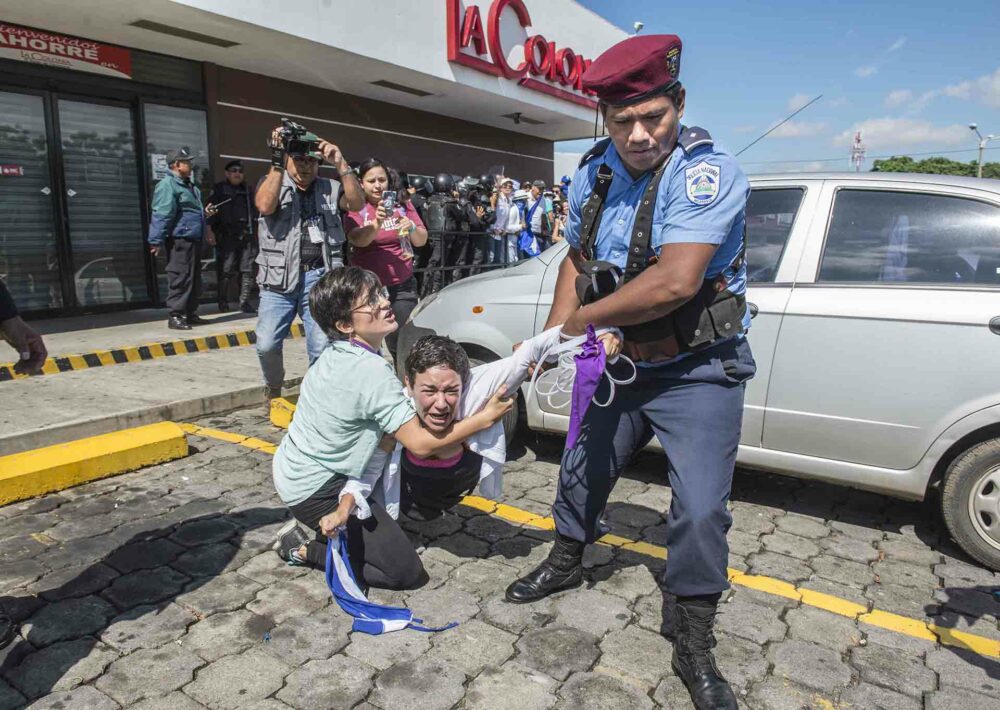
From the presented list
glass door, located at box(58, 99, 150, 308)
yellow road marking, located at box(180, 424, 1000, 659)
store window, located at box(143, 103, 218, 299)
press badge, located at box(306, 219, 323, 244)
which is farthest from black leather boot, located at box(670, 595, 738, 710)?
glass door, located at box(58, 99, 150, 308)

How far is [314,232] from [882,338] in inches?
129

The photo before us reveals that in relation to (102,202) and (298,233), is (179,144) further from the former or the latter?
(298,233)

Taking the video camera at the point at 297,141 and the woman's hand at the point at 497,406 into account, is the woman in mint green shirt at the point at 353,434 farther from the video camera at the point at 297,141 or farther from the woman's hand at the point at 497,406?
the video camera at the point at 297,141

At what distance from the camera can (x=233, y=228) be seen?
9461 mm

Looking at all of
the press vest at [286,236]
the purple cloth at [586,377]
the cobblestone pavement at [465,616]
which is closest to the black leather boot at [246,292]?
the press vest at [286,236]

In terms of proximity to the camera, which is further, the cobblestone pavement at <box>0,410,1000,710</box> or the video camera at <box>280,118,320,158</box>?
the video camera at <box>280,118,320,158</box>

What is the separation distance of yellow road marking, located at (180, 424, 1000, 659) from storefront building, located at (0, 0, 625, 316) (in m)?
6.47

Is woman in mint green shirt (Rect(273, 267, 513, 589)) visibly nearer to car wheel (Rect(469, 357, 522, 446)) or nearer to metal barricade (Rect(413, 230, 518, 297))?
car wheel (Rect(469, 357, 522, 446))

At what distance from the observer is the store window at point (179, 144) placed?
9328 mm

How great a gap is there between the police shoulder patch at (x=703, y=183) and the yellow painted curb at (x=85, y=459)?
11.3 feet

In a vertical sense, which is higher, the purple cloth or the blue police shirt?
the blue police shirt

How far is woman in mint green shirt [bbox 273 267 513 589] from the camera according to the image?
2816mm

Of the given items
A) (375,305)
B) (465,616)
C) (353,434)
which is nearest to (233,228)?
(375,305)

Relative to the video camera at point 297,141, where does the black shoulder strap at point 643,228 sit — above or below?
below
